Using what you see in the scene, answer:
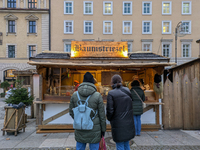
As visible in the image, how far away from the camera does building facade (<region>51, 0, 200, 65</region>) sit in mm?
23188

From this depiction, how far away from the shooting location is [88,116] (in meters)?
3.03

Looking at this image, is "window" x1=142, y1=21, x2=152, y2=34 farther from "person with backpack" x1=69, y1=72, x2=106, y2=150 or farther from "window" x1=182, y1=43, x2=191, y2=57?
"person with backpack" x1=69, y1=72, x2=106, y2=150

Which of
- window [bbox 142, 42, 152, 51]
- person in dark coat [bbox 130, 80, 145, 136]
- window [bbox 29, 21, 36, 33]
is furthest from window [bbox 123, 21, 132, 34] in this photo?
person in dark coat [bbox 130, 80, 145, 136]

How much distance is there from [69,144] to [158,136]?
2.94 meters

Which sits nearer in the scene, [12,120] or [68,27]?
[12,120]

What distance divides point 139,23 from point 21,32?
1662 cm

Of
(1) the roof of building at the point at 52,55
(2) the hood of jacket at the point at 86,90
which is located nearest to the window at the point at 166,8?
(1) the roof of building at the point at 52,55

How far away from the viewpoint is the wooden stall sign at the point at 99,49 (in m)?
6.52

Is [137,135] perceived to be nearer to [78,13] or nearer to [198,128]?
[198,128]

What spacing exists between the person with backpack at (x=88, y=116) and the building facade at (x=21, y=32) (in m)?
21.4

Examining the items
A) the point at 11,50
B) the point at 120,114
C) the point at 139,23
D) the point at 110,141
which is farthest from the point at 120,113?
the point at 11,50

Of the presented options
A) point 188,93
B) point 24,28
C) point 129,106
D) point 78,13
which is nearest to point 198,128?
point 188,93

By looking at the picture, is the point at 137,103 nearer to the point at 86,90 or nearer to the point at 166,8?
the point at 86,90

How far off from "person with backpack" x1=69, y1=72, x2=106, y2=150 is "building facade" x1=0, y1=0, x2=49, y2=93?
2142 centimetres
